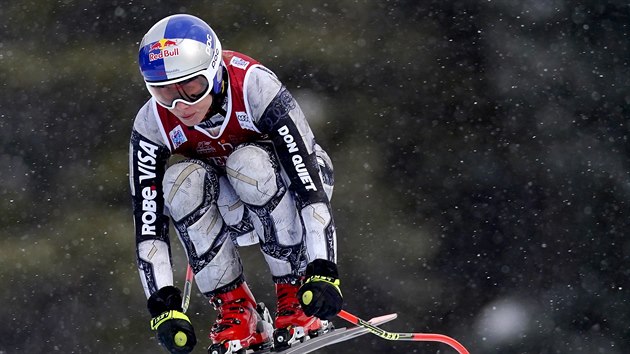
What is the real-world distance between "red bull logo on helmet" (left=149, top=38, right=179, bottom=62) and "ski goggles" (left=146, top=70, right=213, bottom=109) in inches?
4.1

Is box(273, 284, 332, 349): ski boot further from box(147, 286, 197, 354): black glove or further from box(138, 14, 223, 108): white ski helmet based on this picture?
→ box(138, 14, 223, 108): white ski helmet

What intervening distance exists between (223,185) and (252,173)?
252 millimetres

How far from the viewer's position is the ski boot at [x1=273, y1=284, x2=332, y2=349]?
464 cm

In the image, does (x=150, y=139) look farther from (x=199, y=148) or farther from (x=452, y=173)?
(x=452, y=173)

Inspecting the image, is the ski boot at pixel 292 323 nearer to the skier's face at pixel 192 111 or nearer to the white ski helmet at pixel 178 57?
the skier's face at pixel 192 111

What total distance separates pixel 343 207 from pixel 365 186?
24cm

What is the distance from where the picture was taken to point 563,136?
8.18m

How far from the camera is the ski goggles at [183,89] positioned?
14.0 ft

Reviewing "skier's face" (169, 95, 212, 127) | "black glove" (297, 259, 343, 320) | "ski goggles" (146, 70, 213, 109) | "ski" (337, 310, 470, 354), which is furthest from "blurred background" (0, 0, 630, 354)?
"ski goggles" (146, 70, 213, 109)

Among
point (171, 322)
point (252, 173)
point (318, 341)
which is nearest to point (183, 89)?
point (252, 173)

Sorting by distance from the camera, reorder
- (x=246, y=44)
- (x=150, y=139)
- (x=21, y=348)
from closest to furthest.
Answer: (x=150, y=139) → (x=21, y=348) → (x=246, y=44)

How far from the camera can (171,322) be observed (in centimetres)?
450

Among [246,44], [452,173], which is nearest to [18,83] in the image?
[246,44]

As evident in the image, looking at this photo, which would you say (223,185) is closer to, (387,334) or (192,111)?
(192,111)
